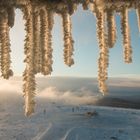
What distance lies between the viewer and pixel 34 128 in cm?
12400

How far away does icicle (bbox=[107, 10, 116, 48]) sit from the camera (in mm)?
3835

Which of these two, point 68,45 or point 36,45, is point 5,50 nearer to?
point 36,45

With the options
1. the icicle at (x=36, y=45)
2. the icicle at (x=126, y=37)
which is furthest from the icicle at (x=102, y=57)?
the icicle at (x=36, y=45)

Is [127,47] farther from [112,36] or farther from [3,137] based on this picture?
[3,137]

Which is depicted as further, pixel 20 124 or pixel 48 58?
pixel 20 124

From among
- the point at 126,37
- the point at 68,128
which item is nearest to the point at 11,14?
the point at 126,37

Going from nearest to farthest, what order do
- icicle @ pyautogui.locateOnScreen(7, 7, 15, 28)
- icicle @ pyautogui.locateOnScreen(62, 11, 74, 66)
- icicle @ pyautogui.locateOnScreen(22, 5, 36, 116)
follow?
icicle @ pyautogui.locateOnScreen(22, 5, 36, 116) < icicle @ pyautogui.locateOnScreen(62, 11, 74, 66) < icicle @ pyautogui.locateOnScreen(7, 7, 15, 28)

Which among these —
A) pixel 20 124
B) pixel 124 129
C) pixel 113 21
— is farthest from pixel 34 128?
pixel 113 21

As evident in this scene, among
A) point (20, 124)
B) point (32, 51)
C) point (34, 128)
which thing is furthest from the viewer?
point (20, 124)

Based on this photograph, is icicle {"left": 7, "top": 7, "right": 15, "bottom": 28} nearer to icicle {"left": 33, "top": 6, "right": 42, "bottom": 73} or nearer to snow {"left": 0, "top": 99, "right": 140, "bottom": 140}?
icicle {"left": 33, "top": 6, "right": 42, "bottom": 73}

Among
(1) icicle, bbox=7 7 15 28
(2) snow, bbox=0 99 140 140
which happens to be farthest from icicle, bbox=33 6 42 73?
(2) snow, bbox=0 99 140 140

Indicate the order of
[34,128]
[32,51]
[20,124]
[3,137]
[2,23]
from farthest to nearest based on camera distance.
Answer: [20,124], [34,128], [3,137], [2,23], [32,51]

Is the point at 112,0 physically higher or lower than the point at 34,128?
higher

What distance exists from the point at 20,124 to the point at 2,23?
134 m
